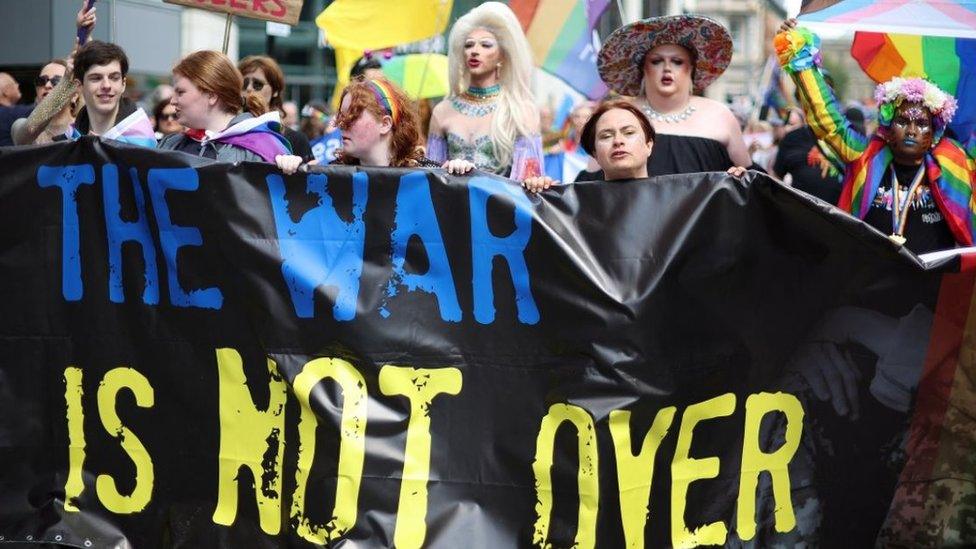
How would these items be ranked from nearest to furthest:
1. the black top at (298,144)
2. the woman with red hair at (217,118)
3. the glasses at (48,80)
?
the woman with red hair at (217,118) → the black top at (298,144) → the glasses at (48,80)

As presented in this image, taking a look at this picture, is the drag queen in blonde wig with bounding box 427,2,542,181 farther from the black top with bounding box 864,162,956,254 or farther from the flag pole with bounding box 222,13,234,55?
the black top with bounding box 864,162,956,254

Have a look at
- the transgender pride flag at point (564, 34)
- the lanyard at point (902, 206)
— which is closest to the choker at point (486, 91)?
the lanyard at point (902, 206)

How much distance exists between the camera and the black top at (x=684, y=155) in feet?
18.3

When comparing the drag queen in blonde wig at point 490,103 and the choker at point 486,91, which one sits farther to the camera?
the choker at point 486,91

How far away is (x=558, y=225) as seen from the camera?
441 centimetres

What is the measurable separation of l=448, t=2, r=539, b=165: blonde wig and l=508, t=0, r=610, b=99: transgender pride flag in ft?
9.84

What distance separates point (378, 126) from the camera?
4.84 meters

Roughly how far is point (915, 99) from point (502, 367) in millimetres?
2457

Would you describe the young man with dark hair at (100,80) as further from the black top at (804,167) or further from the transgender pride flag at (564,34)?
the black top at (804,167)

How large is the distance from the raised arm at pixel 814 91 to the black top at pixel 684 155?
0.60 meters

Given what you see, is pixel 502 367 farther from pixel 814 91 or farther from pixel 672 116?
pixel 814 91

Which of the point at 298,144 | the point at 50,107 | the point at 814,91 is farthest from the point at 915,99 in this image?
the point at 50,107

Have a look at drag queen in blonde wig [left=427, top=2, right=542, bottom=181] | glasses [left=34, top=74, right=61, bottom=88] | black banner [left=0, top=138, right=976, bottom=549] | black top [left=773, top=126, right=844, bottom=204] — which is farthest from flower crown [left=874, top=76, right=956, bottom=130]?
glasses [left=34, top=74, right=61, bottom=88]

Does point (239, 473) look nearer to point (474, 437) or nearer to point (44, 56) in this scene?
point (474, 437)
